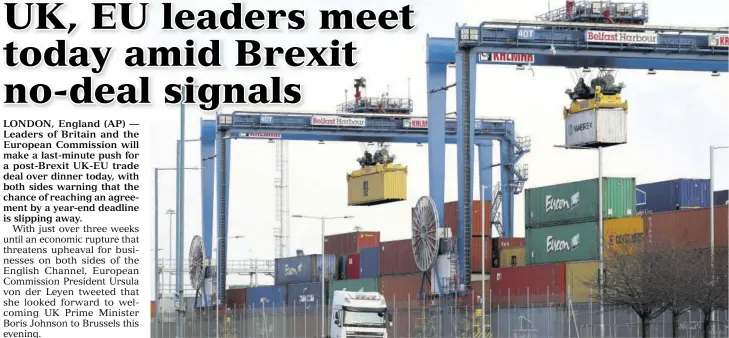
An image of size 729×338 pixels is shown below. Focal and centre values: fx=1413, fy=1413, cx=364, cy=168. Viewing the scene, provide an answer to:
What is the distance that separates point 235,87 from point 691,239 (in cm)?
2691

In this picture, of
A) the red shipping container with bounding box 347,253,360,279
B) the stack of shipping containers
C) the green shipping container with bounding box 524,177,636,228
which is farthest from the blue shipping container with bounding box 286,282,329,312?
the green shipping container with bounding box 524,177,636,228

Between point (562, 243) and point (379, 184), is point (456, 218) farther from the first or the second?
point (379, 184)

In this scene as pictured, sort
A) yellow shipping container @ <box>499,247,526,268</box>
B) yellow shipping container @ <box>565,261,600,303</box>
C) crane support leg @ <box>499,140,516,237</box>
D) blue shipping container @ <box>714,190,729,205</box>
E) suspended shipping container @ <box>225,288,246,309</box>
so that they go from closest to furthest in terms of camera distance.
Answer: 1. yellow shipping container @ <box>565,261,600,303</box>
2. blue shipping container @ <box>714,190,729,205</box>
3. yellow shipping container @ <box>499,247,526,268</box>
4. crane support leg @ <box>499,140,516,237</box>
5. suspended shipping container @ <box>225,288,246,309</box>

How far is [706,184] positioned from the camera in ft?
197

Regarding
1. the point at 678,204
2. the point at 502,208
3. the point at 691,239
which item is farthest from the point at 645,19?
the point at 502,208

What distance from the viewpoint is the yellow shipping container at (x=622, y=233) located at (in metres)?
56.6

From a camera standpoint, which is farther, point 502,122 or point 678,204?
point 502,122

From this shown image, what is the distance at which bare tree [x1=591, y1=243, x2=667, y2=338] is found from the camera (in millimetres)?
49500

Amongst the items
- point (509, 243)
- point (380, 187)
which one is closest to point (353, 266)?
point (380, 187)

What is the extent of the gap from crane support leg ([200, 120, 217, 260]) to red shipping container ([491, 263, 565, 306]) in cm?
3720

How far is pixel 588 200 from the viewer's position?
197 ft

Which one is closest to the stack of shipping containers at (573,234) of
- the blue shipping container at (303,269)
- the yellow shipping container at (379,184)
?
the yellow shipping container at (379,184)

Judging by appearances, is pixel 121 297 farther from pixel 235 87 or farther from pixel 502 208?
pixel 502 208

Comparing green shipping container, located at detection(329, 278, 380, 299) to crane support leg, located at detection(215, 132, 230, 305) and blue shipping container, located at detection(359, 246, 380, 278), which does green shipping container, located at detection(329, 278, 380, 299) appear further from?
crane support leg, located at detection(215, 132, 230, 305)
